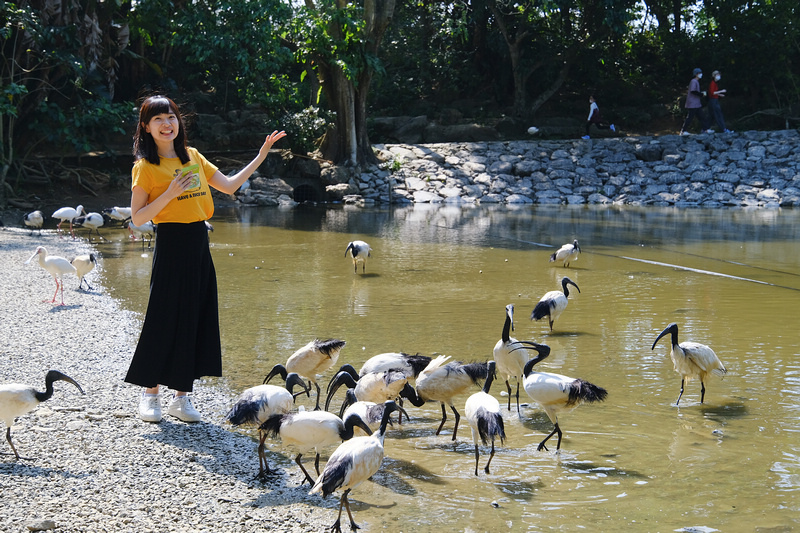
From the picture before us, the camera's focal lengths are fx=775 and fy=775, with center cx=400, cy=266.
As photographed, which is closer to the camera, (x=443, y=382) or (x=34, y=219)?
(x=443, y=382)

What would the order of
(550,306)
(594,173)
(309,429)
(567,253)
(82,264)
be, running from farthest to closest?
(594,173) < (567,253) < (82,264) < (550,306) < (309,429)

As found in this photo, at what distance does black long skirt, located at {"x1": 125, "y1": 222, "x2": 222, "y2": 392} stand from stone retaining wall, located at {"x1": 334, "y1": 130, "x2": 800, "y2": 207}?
2099 cm

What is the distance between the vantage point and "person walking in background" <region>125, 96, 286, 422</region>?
499cm

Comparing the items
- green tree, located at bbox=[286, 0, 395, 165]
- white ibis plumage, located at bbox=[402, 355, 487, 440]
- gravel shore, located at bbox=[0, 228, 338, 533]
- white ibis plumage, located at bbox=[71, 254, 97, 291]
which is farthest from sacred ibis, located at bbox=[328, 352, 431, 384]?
green tree, located at bbox=[286, 0, 395, 165]

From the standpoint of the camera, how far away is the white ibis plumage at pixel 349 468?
157 inches

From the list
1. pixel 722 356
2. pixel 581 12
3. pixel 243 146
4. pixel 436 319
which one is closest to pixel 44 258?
pixel 436 319

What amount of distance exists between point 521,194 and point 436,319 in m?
18.5

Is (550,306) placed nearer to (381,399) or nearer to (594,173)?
(381,399)

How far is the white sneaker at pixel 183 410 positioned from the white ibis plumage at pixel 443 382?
147cm

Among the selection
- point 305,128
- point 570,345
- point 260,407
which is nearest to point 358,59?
point 305,128

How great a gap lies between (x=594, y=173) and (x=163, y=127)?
2390 centimetres

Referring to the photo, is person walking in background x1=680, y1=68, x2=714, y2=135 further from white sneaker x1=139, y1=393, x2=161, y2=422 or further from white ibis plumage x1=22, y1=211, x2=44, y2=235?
white sneaker x1=139, y1=393, x2=161, y2=422

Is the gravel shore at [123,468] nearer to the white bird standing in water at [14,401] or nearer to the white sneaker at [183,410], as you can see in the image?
the white sneaker at [183,410]

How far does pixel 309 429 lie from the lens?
448 cm
